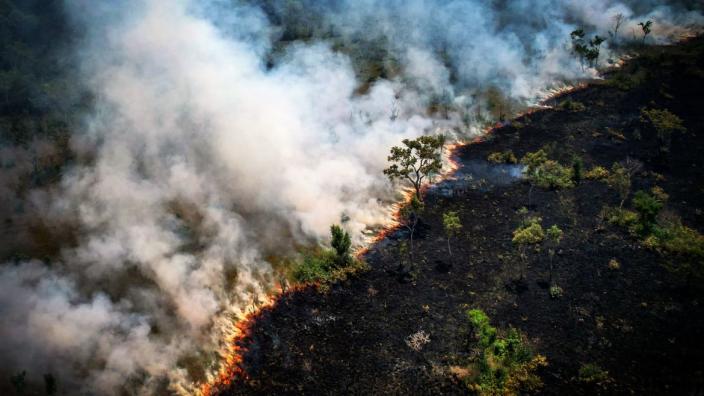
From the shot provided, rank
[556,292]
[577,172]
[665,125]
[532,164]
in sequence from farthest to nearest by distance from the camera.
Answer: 1. [665,125]
2. [577,172]
3. [532,164]
4. [556,292]

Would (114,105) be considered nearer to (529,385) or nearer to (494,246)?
(494,246)

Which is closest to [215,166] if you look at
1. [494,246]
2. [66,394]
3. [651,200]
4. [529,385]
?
[66,394]

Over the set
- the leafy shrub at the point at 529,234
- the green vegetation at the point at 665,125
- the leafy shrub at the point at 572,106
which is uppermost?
the leafy shrub at the point at 572,106

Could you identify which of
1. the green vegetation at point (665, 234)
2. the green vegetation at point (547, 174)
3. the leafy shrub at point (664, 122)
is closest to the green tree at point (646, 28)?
the leafy shrub at point (664, 122)

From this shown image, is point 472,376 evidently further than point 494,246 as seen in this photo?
No

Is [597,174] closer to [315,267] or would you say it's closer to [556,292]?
[556,292]

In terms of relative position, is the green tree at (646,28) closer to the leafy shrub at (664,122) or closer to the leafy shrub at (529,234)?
the leafy shrub at (664,122)

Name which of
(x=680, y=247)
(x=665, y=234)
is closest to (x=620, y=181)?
(x=665, y=234)
